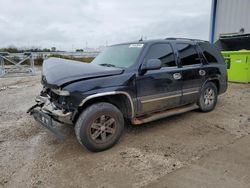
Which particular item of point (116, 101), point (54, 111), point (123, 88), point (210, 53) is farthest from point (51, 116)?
point (210, 53)

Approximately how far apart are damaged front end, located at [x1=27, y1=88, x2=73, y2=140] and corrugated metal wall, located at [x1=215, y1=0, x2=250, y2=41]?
9206 mm

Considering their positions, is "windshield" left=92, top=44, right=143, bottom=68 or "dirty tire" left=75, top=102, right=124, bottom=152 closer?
"dirty tire" left=75, top=102, right=124, bottom=152

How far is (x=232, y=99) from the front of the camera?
6.22 metres

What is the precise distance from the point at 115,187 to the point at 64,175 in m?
0.70

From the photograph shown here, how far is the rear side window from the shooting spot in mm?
4750

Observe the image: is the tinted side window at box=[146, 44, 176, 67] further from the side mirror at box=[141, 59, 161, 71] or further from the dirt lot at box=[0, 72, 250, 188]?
the dirt lot at box=[0, 72, 250, 188]

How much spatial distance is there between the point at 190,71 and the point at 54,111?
9.22ft

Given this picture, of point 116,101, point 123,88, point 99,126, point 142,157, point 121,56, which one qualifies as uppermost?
point 121,56

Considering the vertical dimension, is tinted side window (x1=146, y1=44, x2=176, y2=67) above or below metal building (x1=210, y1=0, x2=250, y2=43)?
below

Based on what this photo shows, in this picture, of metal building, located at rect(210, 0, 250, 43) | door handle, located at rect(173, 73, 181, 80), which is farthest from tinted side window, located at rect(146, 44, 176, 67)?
metal building, located at rect(210, 0, 250, 43)

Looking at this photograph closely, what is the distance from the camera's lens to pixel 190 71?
168 inches

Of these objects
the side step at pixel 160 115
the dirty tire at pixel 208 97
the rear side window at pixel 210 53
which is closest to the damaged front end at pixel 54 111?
the side step at pixel 160 115

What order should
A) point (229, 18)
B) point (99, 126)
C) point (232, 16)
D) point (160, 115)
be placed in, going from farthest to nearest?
point (229, 18)
point (232, 16)
point (160, 115)
point (99, 126)

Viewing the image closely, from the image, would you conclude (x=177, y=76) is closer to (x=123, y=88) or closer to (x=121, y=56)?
(x=121, y=56)
